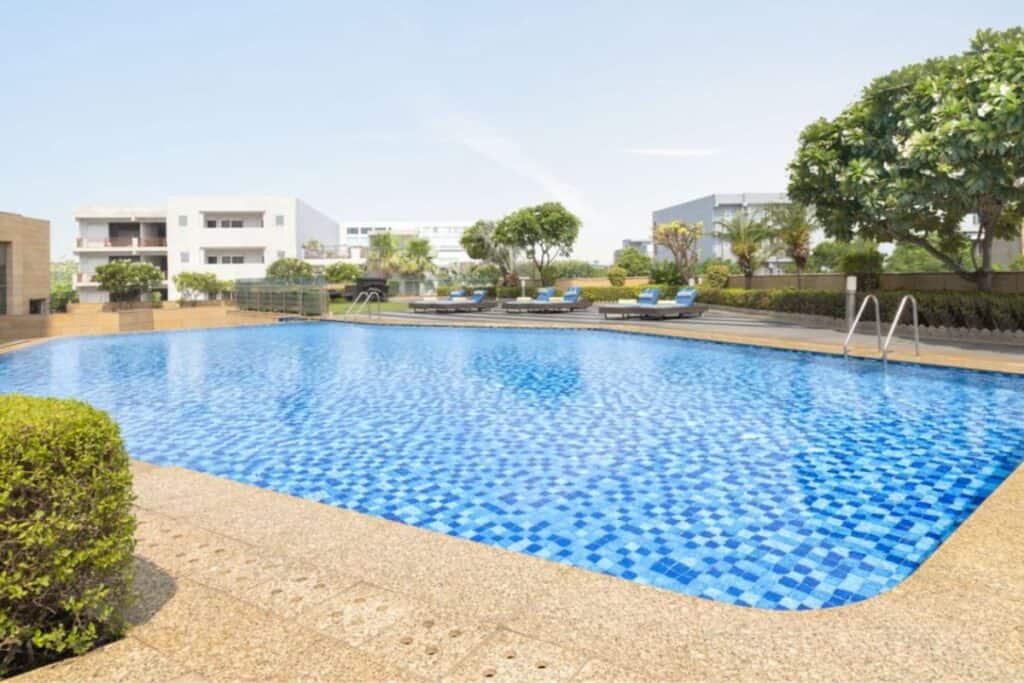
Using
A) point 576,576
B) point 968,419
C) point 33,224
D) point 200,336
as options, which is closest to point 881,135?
point 968,419

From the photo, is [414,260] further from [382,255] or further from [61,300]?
[61,300]

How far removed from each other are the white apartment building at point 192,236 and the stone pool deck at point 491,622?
57.4m

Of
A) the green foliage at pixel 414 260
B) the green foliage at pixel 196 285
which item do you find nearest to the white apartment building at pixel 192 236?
the green foliage at pixel 196 285

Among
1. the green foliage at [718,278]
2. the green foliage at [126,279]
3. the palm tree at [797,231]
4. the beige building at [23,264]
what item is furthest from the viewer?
the green foliage at [126,279]

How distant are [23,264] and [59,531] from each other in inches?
1255

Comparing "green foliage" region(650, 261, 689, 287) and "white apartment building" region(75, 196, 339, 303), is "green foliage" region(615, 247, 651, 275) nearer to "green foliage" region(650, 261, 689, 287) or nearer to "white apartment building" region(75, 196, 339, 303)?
"green foliage" region(650, 261, 689, 287)

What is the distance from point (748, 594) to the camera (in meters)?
4.18

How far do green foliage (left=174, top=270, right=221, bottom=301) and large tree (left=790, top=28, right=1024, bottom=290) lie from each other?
46433 millimetres

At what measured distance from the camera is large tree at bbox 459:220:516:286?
47.0 metres

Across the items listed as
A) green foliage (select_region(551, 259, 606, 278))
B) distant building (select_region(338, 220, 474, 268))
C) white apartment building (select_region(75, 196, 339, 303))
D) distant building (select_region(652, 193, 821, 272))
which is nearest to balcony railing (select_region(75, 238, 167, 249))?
white apartment building (select_region(75, 196, 339, 303))

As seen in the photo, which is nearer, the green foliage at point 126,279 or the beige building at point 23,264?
the beige building at point 23,264

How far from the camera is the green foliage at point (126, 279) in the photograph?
4575 centimetres

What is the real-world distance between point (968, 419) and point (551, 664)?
896 centimetres

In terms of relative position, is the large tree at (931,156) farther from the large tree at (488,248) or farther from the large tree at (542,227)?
the large tree at (488,248)
